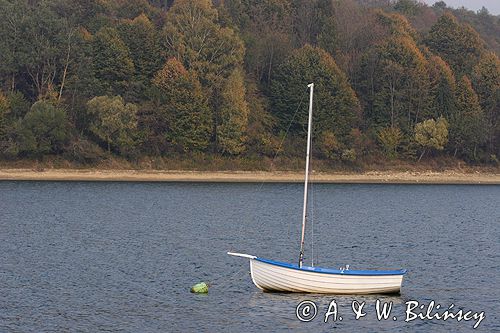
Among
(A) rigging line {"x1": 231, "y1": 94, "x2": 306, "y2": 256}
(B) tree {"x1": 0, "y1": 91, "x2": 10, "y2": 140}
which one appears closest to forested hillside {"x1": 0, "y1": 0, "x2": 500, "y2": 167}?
(B) tree {"x1": 0, "y1": 91, "x2": 10, "y2": 140}

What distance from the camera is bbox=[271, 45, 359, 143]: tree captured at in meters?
130

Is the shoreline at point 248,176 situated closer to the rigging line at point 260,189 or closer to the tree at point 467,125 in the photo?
the rigging line at point 260,189

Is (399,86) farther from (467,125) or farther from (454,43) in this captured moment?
(454,43)

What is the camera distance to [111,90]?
12519cm

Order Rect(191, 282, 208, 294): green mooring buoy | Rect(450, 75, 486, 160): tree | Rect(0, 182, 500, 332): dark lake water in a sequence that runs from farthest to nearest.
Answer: Rect(450, 75, 486, 160): tree
Rect(191, 282, 208, 294): green mooring buoy
Rect(0, 182, 500, 332): dark lake water

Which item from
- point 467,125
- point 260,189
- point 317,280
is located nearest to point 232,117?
point 260,189

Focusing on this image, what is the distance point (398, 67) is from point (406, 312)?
99459mm

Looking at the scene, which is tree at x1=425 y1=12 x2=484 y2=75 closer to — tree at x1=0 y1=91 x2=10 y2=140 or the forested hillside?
the forested hillside

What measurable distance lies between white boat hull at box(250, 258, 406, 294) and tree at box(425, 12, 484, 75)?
117875 mm

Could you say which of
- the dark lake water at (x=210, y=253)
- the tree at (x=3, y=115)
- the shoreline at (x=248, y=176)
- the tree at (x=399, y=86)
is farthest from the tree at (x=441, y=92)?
the tree at (x=3, y=115)

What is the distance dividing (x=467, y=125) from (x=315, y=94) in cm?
2646

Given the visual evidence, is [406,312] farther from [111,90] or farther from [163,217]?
[111,90]

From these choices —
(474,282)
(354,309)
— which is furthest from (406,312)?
(474,282)

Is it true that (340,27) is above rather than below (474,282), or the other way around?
above
